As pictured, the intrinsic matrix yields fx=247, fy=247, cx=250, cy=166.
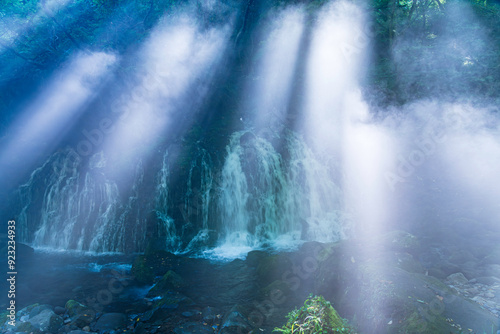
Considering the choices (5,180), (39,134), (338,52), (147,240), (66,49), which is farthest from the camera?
(338,52)

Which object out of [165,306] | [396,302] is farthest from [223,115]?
[396,302]

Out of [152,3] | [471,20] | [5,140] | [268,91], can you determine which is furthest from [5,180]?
[471,20]

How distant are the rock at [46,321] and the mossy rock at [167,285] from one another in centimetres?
240

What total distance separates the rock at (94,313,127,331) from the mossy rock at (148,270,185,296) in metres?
1.35


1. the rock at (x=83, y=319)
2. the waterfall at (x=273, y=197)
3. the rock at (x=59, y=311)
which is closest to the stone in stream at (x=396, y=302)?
the rock at (x=83, y=319)

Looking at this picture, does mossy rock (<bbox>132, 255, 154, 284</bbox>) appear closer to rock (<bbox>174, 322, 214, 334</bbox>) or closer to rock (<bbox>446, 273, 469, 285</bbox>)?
rock (<bbox>174, 322, 214, 334</bbox>)

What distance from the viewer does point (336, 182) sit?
15.3 meters

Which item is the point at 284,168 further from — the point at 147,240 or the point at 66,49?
the point at 66,49

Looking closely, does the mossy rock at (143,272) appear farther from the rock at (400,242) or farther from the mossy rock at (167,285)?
the rock at (400,242)

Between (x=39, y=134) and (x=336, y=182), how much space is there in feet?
61.8

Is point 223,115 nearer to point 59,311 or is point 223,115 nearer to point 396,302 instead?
point 59,311

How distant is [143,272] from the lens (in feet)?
29.2

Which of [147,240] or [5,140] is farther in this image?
[5,140]

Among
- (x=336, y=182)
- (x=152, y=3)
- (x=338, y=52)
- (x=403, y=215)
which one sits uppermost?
(x=152, y=3)
